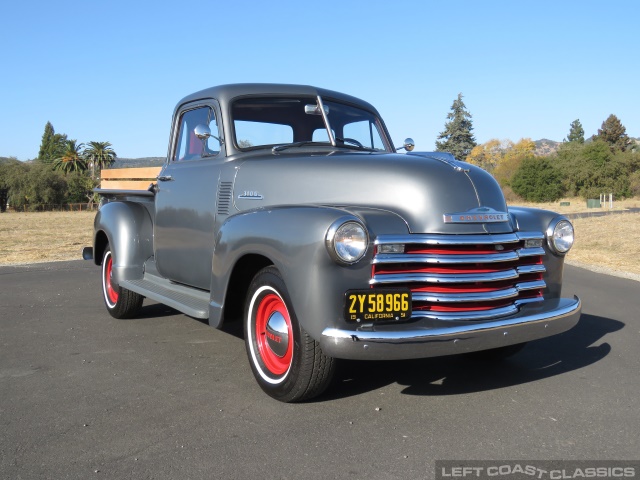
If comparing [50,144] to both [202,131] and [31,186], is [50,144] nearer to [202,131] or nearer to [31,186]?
[31,186]

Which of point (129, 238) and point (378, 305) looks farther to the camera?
point (129, 238)

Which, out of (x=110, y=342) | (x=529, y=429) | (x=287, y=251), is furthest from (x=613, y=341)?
(x=110, y=342)

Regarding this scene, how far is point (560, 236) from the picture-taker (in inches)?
169

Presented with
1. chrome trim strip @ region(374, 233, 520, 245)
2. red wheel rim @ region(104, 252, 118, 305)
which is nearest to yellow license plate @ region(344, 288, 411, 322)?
chrome trim strip @ region(374, 233, 520, 245)

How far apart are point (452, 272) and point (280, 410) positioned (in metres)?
1.25

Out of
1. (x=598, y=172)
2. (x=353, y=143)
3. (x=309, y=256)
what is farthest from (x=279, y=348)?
(x=598, y=172)

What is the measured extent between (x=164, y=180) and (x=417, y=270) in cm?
290

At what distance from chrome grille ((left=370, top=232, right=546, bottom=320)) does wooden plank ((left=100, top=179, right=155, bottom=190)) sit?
3.55 m

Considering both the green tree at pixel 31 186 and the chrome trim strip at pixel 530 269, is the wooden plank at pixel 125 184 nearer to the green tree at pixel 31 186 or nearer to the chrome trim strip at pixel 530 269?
the chrome trim strip at pixel 530 269

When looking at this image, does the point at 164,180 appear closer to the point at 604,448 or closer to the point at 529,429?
the point at 529,429

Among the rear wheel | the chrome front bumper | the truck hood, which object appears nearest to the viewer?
the chrome front bumper

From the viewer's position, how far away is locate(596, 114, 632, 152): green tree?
9981 centimetres

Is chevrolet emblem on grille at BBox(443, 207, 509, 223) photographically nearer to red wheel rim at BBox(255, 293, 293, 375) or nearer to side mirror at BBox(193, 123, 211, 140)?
red wheel rim at BBox(255, 293, 293, 375)

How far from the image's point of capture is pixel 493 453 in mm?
3008
